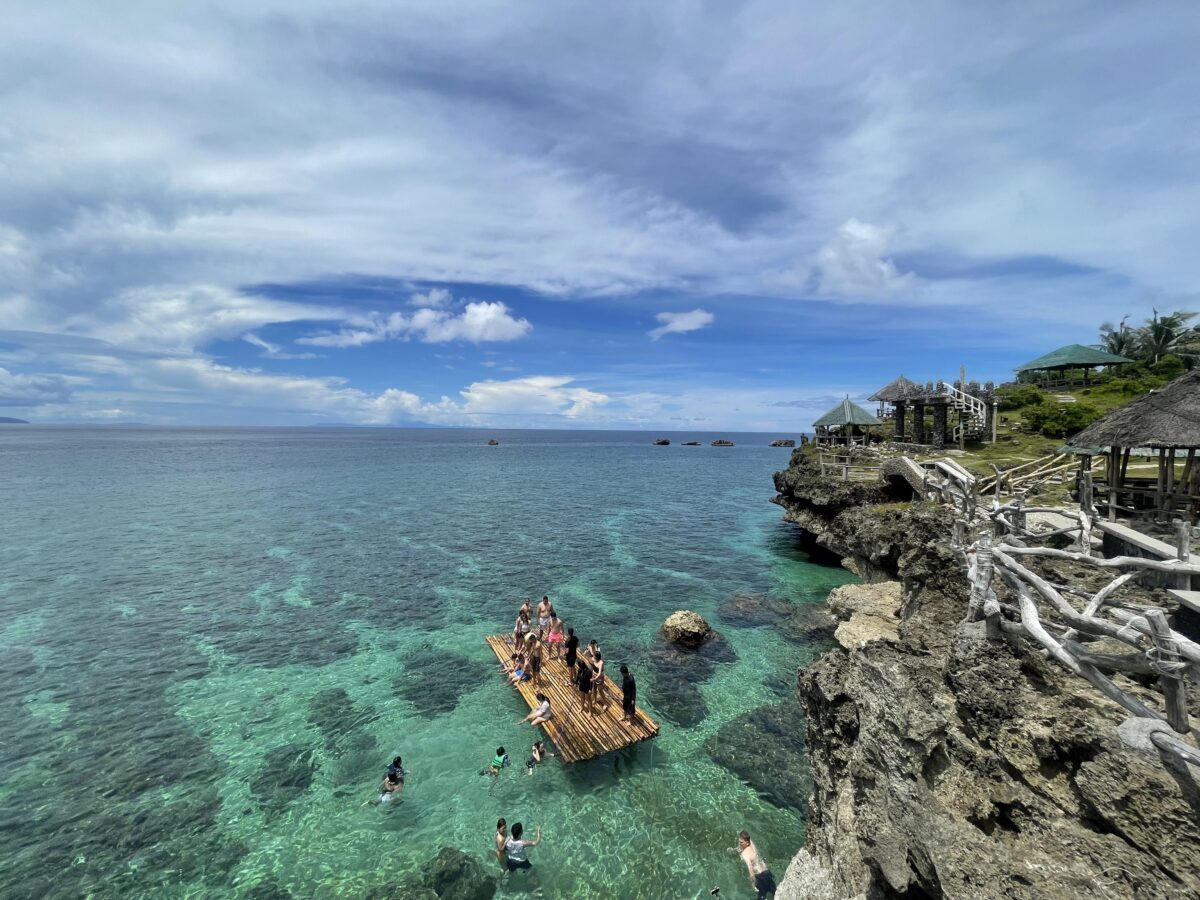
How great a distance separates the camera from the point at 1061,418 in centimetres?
4372

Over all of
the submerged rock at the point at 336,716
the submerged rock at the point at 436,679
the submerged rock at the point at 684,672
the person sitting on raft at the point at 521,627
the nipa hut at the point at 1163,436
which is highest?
the nipa hut at the point at 1163,436

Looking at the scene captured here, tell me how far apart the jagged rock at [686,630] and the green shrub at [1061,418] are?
3862cm

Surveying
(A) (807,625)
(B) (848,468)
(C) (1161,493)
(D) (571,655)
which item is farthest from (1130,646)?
(B) (848,468)

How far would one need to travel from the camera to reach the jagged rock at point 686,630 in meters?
23.6

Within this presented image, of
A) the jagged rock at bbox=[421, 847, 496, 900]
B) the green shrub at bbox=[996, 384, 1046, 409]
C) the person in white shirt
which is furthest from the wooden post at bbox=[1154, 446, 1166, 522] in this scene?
the green shrub at bbox=[996, 384, 1046, 409]

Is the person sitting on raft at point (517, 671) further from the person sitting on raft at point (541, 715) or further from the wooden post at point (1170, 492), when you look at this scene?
the wooden post at point (1170, 492)

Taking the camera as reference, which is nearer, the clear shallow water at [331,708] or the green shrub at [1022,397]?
the clear shallow water at [331,708]

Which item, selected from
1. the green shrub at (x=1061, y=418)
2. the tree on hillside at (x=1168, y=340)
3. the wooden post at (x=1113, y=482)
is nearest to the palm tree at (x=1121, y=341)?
the tree on hillside at (x=1168, y=340)

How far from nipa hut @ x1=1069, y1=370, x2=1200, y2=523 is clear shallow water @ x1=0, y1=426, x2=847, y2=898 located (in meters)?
12.9

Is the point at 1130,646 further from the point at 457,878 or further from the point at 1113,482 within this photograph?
the point at 1113,482

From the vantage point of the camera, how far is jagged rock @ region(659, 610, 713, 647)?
77.5ft

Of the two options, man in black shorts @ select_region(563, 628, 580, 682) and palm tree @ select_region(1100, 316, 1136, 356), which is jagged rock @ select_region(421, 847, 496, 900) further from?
palm tree @ select_region(1100, 316, 1136, 356)

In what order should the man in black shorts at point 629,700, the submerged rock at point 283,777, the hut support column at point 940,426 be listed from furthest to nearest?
the hut support column at point 940,426, the man in black shorts at point 629,700, the submerged rock at point 283,777

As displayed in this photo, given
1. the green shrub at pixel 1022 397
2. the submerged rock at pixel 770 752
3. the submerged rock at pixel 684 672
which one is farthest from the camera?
the green shrub at pixel 1022 397
